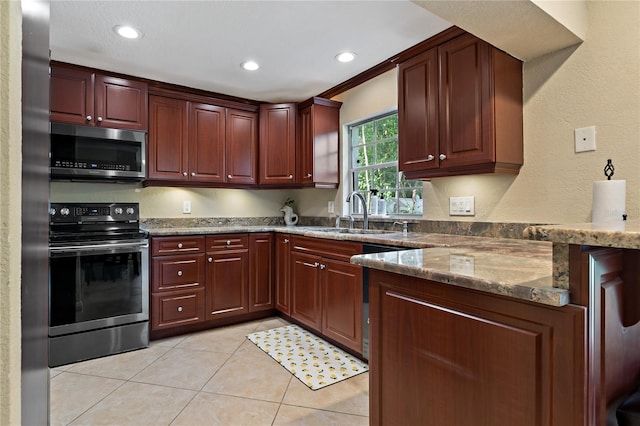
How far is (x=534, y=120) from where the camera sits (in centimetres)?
199

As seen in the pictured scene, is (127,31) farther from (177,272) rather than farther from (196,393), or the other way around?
(196,393)

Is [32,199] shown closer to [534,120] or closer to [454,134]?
[454,134]

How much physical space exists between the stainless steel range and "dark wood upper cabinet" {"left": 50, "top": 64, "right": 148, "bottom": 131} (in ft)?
2.36

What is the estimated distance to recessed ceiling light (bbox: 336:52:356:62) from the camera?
276 cm

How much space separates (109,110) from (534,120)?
3135mm

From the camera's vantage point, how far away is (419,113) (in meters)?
2.36

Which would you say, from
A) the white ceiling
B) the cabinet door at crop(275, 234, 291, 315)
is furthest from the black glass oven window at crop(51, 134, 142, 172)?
the cabinet door at crop(275, 234, 291, 315)

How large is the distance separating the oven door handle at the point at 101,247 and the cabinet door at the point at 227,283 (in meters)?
0.58

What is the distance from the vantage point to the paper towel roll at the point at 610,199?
158 cm

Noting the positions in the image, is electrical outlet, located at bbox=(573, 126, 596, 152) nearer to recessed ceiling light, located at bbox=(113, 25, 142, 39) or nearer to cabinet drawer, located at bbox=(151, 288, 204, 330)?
recessed ceiling light, located at bbox=(113, 25, 142, 39)

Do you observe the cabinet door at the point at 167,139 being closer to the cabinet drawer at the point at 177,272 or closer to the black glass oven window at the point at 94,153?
the black glass oven window at the point at 94,153

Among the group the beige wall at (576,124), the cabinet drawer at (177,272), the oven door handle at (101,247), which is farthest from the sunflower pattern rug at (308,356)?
the beige wall at (576,124)

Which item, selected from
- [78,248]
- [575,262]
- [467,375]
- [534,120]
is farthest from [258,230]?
[575,262]

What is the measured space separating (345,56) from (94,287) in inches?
102
